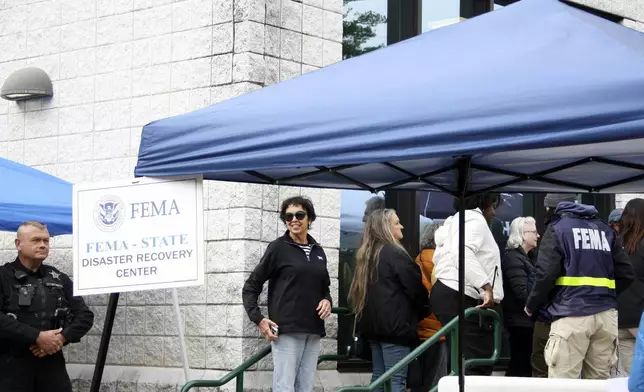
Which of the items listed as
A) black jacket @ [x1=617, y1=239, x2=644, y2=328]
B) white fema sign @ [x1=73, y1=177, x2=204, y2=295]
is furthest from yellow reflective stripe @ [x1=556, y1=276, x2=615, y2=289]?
white fema sign @ [x1=73, y1=177, x2=204, y2=295]

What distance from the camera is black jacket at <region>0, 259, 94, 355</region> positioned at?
8.28 metres

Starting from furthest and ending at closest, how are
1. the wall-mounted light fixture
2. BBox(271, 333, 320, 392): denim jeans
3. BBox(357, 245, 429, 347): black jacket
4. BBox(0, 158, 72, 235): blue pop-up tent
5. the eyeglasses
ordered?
the wall-mounted light fixture
BBox(357, 245, 429, 347): black jacket
BBox(0, 158, 72, 235): blue pop-up tent
the eyeglasses
BBox(271, 333, 320, 392): denim jeans

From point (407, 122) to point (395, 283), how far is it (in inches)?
180

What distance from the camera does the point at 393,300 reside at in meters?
9.26

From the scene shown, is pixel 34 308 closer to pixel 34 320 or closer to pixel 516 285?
pixel 34 320

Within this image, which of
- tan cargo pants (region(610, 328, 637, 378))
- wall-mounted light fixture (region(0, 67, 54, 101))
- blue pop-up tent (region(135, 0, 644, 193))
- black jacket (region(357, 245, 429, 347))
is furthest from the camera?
wall-mounted light fixture (region(0, 67, 54, 101))

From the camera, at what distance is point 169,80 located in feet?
33.2

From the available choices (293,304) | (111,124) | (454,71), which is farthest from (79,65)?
(454,71)

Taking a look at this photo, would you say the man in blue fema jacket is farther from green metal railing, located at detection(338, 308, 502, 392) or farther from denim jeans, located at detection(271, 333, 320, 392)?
denim jeans, located at detection(271, 333, 320, 392)

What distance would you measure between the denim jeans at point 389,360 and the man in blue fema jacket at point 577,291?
47.6 inches

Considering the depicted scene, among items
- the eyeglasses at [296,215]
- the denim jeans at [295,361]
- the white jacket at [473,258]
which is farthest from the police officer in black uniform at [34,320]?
the white jacket at [473,258]

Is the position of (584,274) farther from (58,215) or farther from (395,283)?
(58,215)

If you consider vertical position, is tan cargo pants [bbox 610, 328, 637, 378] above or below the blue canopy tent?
below

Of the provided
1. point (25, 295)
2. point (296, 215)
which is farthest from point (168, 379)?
point (296, 215)
